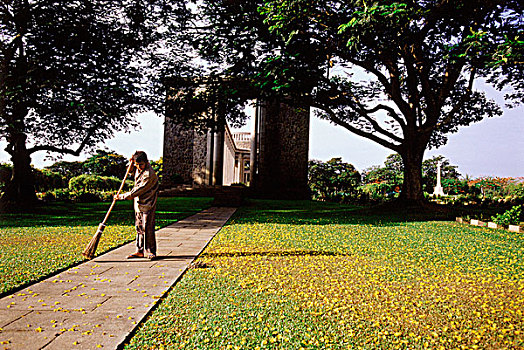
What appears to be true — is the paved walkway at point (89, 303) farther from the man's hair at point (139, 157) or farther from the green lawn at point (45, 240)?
the man's hair at point (139, 157)

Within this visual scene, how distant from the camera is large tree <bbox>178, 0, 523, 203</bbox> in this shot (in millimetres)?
7793

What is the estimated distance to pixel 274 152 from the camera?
20797 millimetres

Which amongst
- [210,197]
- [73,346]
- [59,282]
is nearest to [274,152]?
[210,197]

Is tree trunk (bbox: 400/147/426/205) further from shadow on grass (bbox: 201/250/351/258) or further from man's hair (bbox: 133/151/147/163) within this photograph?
man's hair (bbox: 133/151/147/163)

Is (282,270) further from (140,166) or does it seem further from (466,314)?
(140,166)

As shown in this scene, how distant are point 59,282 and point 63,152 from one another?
10578 mm

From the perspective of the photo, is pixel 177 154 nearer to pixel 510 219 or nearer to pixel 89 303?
pixel 510 219

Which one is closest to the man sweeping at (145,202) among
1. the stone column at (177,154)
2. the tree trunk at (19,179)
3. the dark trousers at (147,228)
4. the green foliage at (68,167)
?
the dark trousers at (147,228)

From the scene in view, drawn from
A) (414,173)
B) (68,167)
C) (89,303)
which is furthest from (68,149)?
(68,167)

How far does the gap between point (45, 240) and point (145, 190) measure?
2.82 metres

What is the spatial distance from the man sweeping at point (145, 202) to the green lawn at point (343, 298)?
769 millimetres

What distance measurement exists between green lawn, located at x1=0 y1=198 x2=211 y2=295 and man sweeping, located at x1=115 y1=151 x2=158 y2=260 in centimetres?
89

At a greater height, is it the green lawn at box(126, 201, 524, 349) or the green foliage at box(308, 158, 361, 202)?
the green foliage at box(308, 158, 361, 202)

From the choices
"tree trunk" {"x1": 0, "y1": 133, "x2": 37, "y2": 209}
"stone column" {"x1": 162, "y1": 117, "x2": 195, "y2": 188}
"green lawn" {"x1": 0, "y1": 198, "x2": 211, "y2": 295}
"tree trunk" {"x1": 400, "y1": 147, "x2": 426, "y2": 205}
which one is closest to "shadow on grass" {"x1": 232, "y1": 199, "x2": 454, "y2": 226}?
"tree trunk" {"x1": 400, "y1": 147, "x2": 426, "y2": 205}
